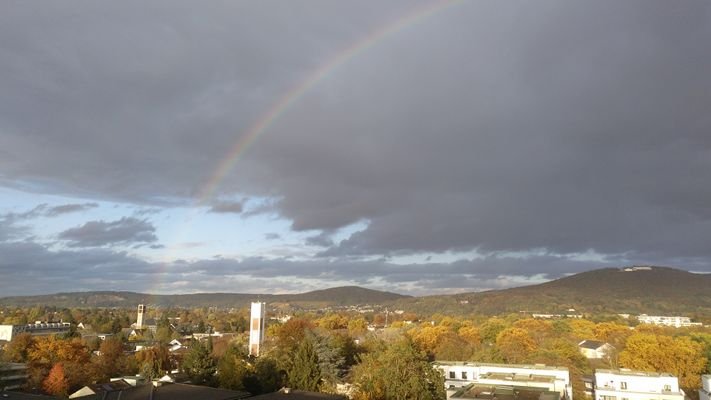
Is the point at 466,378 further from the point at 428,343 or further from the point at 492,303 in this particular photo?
the point at 492,303

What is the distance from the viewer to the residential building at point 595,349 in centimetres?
6444

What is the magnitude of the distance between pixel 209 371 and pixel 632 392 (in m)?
30.6

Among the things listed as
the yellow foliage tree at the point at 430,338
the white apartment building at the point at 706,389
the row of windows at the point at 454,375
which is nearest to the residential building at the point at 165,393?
the row of windows at the point at 454,375

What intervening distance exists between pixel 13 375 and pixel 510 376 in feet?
132

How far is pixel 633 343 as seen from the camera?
53188 mm

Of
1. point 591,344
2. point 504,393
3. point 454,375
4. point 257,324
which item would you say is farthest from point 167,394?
point 591,344

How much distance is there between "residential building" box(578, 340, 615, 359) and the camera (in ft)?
211

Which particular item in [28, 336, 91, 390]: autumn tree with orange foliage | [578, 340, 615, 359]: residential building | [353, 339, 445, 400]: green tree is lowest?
[578, 340, 615, 359]: residential building

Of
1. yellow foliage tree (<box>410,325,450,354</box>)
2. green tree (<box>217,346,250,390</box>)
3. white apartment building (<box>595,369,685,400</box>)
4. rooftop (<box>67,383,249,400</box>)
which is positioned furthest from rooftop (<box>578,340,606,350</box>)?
rooftop (<box>67,383,249,400</box>)

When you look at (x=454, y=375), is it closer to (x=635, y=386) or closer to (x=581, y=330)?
(x=635, y=386)

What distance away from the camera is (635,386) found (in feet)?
122

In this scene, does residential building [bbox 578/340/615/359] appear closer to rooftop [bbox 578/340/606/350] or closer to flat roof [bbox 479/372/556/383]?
rooftop [bbox 578/340/606/350]

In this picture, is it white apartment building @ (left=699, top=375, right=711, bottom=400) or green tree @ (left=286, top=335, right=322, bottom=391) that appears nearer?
green tree @ (left=286, top=335, right=322, bottom=391)

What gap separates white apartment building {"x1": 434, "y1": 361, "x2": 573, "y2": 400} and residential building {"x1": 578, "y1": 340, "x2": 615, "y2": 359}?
29.1 m
